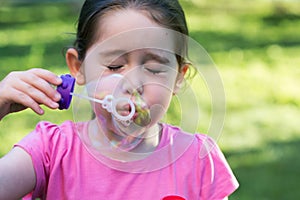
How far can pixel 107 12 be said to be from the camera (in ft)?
6.18

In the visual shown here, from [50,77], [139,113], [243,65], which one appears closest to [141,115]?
[139,113]

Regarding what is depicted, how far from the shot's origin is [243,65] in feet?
19.0

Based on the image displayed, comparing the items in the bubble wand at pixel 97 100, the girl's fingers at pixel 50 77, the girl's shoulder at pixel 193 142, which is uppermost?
the girl's fingers at pixel 50 77

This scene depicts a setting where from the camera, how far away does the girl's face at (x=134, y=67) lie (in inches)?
65.7

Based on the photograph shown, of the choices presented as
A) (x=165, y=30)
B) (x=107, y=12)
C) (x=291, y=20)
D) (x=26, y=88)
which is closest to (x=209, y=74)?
(x=165, y=30)

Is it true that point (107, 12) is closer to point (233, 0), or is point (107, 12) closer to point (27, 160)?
point (27, 160)

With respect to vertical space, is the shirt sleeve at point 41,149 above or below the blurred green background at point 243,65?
above

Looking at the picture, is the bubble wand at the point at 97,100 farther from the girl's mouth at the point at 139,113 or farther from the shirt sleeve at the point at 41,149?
the shirt sleeve at the point at 41,149

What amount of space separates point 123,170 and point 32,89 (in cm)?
38

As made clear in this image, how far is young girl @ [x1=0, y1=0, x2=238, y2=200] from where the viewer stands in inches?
65.4

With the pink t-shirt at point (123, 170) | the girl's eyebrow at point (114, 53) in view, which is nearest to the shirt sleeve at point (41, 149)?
the pink t-shirt at point (123, 170)

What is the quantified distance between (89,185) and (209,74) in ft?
1.31

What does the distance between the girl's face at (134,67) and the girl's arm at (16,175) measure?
0.20m

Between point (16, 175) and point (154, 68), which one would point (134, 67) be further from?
point (16, 175)
